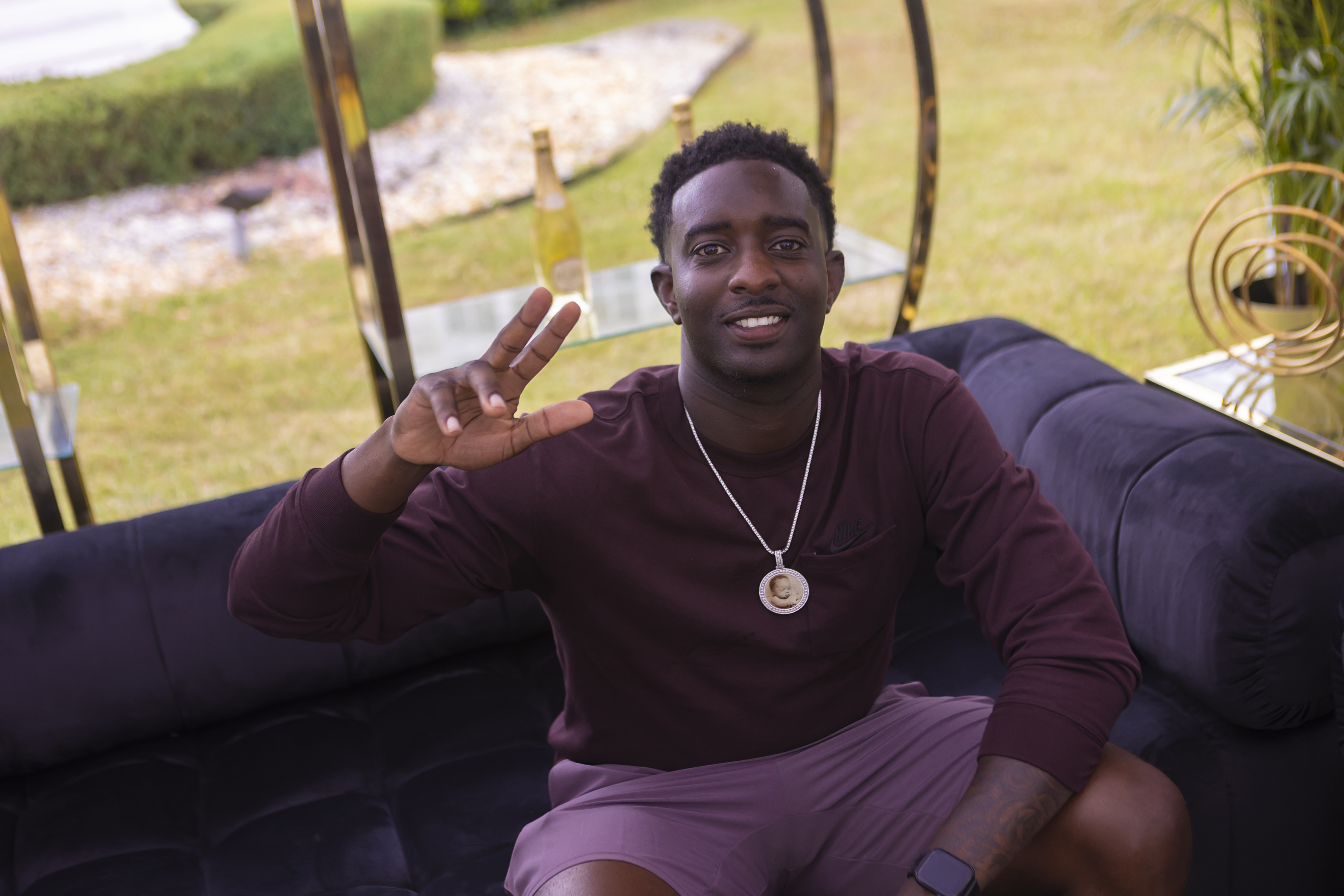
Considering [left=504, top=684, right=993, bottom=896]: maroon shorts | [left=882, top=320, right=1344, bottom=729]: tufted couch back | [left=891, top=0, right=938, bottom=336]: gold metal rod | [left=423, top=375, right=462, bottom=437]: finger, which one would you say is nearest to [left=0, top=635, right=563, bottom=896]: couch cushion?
[left=504, top=684, right=993, bottom=896]: maroon shorts

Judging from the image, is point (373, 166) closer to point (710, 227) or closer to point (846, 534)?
point (710, 227)

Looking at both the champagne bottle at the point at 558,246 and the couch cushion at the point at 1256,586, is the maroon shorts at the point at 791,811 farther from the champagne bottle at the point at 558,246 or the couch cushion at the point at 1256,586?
the champagne bottle at the point at 558,246

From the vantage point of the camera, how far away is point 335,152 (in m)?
2.30

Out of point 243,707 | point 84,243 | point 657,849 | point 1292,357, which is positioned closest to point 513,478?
point 657,849

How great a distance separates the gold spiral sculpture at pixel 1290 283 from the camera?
2.17 meters

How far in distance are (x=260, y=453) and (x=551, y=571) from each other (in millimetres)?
3443

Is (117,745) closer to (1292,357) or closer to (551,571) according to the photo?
(551,571)

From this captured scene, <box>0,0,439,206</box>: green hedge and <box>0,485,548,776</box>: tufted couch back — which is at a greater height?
<box>0,0,439,206</box>: green hedge

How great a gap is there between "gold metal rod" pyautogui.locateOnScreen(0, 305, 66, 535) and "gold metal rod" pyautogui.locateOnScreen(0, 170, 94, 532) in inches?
2.9

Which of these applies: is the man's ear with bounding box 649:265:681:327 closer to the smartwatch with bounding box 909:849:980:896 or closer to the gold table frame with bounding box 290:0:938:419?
the gold table frame with bounding box 290:0:938:419

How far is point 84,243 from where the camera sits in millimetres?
6262

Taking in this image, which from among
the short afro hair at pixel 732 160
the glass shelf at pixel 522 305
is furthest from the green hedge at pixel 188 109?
the short afro hair at pixel 732 160

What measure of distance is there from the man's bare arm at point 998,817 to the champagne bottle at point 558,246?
1225mm

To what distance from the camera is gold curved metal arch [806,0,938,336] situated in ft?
7.92
